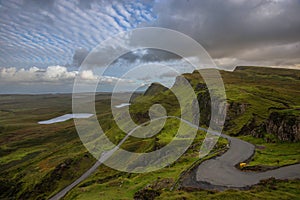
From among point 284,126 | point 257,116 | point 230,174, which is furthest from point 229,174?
point 257,116

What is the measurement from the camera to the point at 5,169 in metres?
149

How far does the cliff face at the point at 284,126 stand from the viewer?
7444 cm

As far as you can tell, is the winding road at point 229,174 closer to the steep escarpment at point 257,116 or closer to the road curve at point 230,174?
the road curve at point 230,174

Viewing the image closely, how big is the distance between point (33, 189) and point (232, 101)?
109 metres

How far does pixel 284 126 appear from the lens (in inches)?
3113

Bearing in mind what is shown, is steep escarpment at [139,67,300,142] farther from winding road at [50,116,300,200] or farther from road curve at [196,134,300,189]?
road curve at [196,134,300,189]

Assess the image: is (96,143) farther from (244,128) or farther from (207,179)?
(207,179)

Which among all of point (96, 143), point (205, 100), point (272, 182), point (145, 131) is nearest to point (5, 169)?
point (96, 143)

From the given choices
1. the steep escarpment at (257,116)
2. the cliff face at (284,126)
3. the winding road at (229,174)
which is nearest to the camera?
the winding road at (229,174)

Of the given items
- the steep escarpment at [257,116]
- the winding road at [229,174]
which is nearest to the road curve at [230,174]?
the winding road at [229,174]

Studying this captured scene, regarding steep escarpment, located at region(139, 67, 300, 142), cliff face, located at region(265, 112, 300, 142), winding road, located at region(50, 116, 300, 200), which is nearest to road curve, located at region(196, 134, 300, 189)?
winding road, located at region(50, 116, 300, 200)

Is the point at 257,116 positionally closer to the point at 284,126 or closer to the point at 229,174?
the point at 284,126

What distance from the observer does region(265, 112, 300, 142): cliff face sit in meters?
74.4

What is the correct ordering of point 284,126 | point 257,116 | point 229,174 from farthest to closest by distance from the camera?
point 257,116, point 284,126, point 229,174
